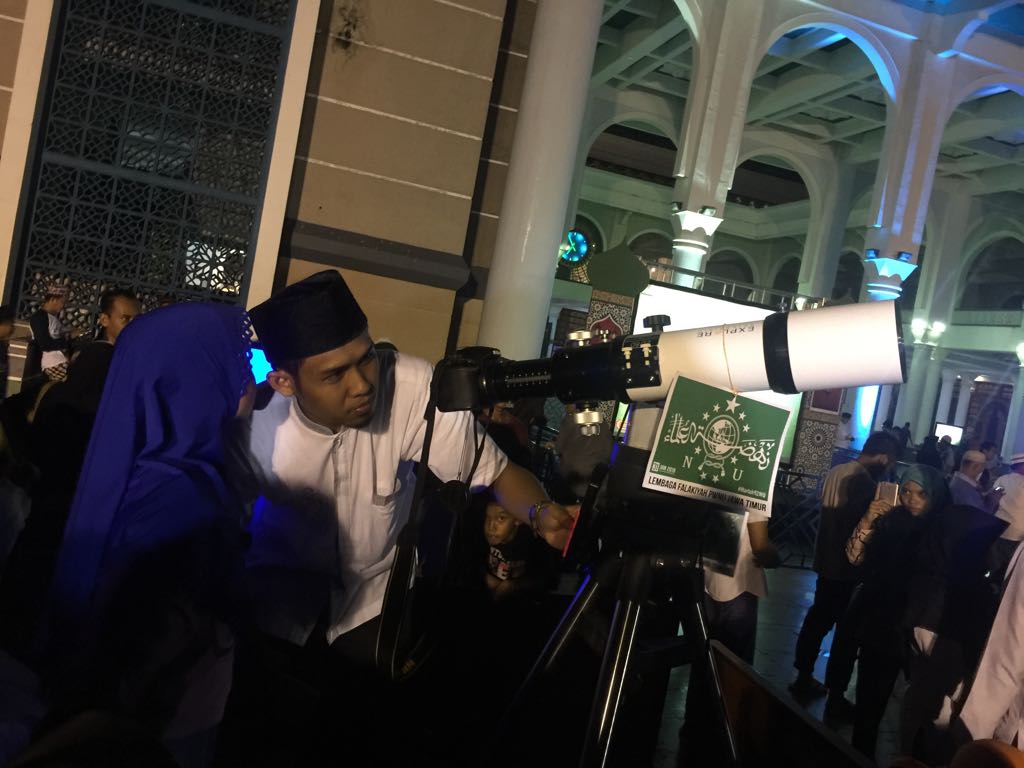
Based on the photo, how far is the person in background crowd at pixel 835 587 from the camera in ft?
15.0

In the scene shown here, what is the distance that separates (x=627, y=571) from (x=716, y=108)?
8.39 m

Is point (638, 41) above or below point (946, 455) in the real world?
above

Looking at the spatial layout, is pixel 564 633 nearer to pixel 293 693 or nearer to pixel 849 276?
pixel 293 693


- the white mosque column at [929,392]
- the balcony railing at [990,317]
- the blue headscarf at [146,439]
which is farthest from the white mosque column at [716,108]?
the white mosque column at [929,392]

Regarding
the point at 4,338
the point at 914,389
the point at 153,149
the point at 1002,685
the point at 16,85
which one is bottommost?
the point at 1002,685

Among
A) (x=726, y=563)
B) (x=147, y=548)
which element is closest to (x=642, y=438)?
(x=726, y=563)

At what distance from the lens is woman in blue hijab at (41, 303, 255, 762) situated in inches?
63.3

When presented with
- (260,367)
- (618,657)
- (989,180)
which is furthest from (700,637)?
(989,180)

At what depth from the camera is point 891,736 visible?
168 inches

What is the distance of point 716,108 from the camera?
9.36 metres

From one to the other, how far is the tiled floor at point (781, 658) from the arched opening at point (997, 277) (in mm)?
14258

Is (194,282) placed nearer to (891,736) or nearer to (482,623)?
(482,623)

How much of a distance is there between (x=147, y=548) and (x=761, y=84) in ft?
47.7

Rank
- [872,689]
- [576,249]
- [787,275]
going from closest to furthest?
1. [872,689]
2. [576,249]
3. [787,275]
